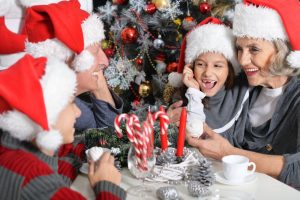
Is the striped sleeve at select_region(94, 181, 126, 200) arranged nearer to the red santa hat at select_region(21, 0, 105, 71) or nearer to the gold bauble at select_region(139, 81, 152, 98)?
the red santa hat at select_region(21, 0, 105, 71)

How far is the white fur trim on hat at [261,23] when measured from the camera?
1917mm

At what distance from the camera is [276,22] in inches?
75.5

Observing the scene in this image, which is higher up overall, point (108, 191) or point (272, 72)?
point (272, 72)

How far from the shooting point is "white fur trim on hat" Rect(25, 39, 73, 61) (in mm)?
1948

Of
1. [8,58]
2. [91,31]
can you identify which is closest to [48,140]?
[91,31]

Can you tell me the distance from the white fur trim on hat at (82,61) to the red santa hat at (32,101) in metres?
0.68

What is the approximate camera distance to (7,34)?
2.15 meters

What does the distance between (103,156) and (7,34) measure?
1108 mm

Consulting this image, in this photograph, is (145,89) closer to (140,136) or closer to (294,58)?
(294,58)

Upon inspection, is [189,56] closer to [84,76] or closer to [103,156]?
[84,76]

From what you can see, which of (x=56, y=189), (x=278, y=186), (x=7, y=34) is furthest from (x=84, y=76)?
(x=278, y=186)

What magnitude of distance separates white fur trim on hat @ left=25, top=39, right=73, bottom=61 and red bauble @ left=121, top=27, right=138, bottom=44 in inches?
42.4

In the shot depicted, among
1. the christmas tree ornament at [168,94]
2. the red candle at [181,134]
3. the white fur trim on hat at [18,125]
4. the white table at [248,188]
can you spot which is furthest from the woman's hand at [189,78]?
the white fur trim on hat at [18,125]

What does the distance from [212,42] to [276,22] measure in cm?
35
